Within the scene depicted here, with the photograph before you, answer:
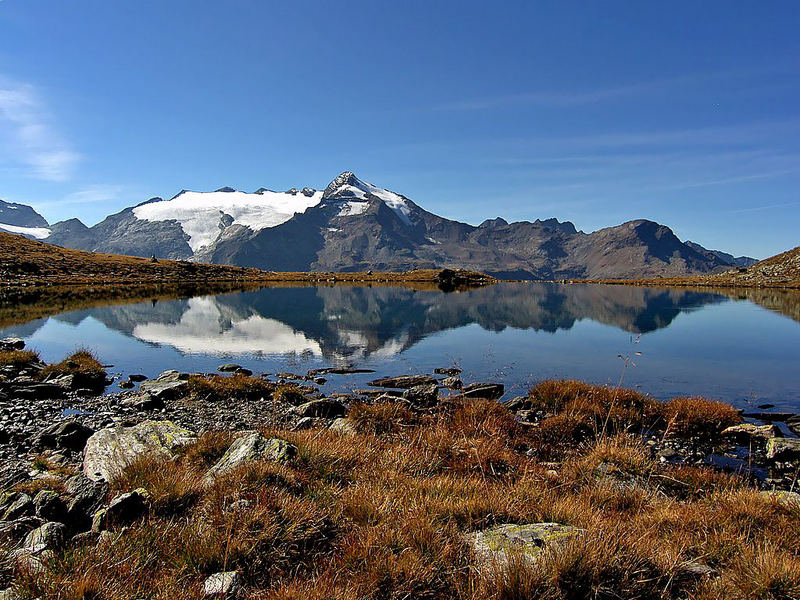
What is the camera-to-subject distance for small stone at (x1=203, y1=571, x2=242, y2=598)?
481 cm

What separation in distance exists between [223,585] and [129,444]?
7.44 metres

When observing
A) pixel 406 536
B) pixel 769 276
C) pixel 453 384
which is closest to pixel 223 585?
pixel 406 536

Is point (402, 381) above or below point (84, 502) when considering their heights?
below

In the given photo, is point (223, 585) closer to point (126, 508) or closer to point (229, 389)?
point (126, 508)

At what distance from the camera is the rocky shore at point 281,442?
6.04m

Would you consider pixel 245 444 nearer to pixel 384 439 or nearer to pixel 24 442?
pixel 384 439

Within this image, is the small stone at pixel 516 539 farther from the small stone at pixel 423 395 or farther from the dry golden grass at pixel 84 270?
the dry golden grass at pixel 84 270

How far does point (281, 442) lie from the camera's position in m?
8.72

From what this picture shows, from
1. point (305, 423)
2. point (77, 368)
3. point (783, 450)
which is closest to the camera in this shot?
point (783, 450)

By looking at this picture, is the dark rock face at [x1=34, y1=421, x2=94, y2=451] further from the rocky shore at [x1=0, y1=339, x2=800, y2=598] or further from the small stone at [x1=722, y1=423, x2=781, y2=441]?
the small stone at [x1=722, y1=423, x2=781, y2=441]

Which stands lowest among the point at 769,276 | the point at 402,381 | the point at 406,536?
the point at 402,381

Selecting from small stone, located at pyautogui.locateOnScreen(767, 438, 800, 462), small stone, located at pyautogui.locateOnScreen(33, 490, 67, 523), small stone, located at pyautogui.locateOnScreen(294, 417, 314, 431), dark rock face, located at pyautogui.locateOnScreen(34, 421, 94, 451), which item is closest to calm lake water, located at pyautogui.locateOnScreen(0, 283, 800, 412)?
small stone, located at pyautogui.locateOnScreen(767, 438, 800, 462)

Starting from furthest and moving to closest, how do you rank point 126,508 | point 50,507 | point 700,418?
point 700,418
point 50,507
point 126,508

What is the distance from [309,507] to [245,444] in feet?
11.0
